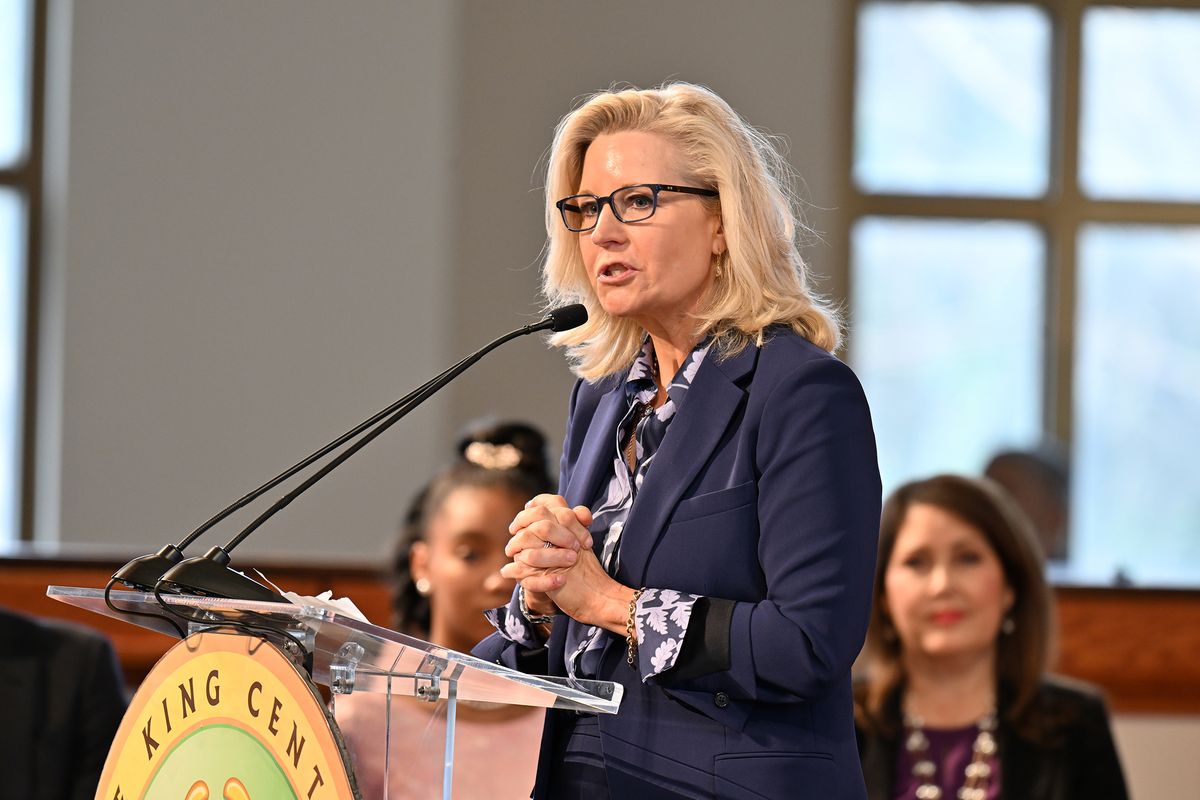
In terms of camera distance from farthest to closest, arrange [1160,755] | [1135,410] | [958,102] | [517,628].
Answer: [958,102] < [1135,410] < [1160,755] < [517,628]

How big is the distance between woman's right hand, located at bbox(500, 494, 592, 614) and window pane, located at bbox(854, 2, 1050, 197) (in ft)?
16.5

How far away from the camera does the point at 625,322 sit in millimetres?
1782

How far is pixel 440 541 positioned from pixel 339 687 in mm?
1632

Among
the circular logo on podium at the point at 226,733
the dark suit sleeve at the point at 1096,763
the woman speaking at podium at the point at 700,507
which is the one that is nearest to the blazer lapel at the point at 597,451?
the woman speaking at podium at the point at 700,507

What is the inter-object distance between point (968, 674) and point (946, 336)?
3.56 meters

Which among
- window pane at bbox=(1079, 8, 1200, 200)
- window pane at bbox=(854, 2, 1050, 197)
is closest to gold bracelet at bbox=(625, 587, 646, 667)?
window pane at bbox=(854, 2, 1050, 197)

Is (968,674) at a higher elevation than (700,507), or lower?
lower

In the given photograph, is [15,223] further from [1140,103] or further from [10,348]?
[1140,103]

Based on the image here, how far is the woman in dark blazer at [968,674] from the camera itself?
2.81 m

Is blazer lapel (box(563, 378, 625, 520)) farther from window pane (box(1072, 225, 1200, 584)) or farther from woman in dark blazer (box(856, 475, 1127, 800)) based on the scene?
window pane (box(1072, 225, 1200, 584))

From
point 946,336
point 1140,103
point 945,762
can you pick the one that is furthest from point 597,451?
point 1140,103

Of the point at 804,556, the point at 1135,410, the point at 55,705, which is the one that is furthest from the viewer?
the point at 1135,410

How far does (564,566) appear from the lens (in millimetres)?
1483

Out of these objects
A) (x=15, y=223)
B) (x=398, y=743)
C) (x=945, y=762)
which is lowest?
(x=945, y=762)
